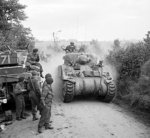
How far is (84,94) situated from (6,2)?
1203cm

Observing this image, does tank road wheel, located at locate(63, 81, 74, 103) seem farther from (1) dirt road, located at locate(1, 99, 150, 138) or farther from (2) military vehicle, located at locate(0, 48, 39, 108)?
(2) military vehicle, located at locate(0, 48, 39, 108)

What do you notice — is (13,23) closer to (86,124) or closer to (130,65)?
(130,65)

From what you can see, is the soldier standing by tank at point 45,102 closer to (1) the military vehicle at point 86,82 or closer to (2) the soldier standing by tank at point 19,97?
(2) the soldier standing by tank at point 19,97

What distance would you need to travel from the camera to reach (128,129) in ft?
30.4

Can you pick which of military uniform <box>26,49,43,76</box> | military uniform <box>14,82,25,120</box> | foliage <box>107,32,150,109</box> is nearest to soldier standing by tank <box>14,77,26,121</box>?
military uniform <box>14,82,25,120</box>

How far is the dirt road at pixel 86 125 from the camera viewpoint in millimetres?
8734

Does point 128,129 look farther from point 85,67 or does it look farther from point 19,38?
point 19,38

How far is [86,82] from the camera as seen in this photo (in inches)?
488

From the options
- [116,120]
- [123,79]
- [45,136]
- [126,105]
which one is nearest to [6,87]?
[45,136]

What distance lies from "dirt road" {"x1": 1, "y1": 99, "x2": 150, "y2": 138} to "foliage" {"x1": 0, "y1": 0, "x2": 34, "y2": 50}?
10684mm

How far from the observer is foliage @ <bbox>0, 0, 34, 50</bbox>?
69.9ft

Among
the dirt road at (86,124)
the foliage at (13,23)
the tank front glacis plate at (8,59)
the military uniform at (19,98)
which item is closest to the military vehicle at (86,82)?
the dirt road at (86,124)

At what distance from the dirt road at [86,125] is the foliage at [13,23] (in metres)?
10.7

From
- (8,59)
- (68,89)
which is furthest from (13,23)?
(68,89)
